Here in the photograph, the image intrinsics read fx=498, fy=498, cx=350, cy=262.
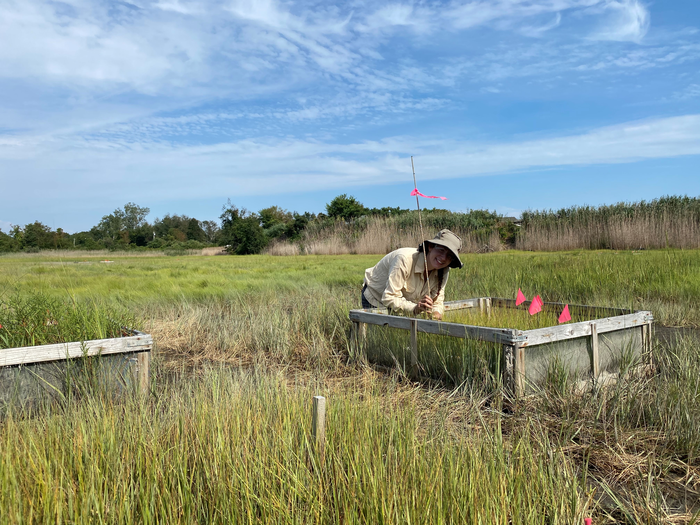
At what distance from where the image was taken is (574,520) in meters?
1.81

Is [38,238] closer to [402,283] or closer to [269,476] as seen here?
[402,283]

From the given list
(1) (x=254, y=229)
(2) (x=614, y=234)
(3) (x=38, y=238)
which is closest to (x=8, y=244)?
(3) (x=38, y=238)

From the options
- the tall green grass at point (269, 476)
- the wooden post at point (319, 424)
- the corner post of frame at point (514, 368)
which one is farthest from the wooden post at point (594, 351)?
the wooden post at point (319, 424)

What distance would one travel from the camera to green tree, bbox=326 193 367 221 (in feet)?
115

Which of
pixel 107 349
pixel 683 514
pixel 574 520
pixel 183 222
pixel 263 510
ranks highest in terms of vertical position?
pixel 183 222

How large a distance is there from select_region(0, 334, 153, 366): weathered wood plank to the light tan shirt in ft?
7.07

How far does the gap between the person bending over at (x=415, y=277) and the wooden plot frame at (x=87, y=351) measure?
6.97 ft

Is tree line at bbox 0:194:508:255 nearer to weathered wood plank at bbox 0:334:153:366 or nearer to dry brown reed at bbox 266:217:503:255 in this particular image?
dry brown reed at bbox 266:217:503:255

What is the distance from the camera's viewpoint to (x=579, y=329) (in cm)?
361

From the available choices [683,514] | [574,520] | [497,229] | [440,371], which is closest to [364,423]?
[574,520]

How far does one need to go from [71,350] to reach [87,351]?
0.34ft

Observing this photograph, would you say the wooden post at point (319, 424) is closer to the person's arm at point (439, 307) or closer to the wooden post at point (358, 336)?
the person's arm at point (439, 307)

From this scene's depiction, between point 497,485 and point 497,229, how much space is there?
18.7m

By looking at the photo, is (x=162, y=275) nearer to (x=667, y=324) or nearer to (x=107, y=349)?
(x=107, y=349)
